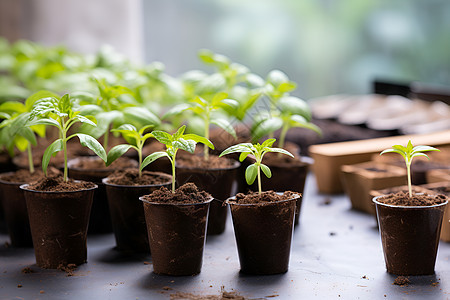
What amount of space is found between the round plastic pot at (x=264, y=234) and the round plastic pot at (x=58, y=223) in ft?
1.41

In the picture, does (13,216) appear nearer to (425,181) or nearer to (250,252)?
(250,252)

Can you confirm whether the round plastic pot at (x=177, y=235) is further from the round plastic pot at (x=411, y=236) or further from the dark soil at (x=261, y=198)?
the round plastic pot at (x=411, y=236)

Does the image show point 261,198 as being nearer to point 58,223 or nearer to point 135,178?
point 135,178

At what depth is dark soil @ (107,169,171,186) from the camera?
1826 millimetres

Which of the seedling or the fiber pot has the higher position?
the seedling

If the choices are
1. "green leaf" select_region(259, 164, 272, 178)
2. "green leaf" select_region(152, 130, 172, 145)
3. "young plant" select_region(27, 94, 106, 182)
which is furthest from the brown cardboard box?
"young plant" select_region(27, 94, 106, 182)

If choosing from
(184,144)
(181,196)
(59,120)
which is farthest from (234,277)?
(59,120)

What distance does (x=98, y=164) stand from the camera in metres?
2.13

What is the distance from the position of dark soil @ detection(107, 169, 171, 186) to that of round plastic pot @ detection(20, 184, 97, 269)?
0.49 ft

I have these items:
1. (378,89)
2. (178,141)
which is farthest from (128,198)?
(378,89)

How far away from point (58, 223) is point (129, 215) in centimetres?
23

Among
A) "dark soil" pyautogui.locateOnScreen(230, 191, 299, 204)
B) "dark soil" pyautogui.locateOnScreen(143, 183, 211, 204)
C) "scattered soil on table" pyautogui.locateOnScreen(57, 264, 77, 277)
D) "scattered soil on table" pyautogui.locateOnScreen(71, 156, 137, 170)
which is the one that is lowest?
"scattered soil on table" pyautogui.locateOnScreen(57, 264, 77, 277)

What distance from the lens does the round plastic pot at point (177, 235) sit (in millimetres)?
1577

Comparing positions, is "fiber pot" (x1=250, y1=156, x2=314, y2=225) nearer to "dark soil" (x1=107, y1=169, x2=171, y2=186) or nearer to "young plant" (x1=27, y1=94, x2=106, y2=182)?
"dark soil" (x1=107, y1=169, x2=171, y2=186)
